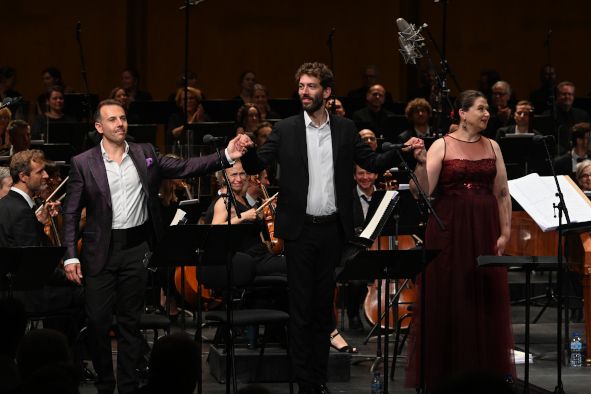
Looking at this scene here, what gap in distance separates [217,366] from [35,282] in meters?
1.35

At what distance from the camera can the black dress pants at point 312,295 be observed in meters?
5.77

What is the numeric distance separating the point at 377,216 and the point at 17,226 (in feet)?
6.56

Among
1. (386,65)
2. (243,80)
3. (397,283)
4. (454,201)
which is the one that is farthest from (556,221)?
(386,65)

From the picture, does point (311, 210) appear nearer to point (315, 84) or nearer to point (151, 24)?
point (315, 84)

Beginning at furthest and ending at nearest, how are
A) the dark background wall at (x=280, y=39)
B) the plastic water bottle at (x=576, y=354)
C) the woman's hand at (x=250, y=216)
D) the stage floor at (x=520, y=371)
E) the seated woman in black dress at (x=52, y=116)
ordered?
the dark background wall at (x=280, y=39) → the seated woman in black dress at (x=52, y=116) → the plastic water bottle at (x=576, y=354) → the woman's hand at (x=250, y=216) → the stage floor at (x=520, y=371)

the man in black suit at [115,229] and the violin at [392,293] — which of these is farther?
the violin at [392,293]

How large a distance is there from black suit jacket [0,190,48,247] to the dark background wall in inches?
337

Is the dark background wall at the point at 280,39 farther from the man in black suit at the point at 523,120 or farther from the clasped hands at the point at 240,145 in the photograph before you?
the clasped hands at the point at 240,145

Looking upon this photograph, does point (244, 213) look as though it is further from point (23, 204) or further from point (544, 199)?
point (544, 199)

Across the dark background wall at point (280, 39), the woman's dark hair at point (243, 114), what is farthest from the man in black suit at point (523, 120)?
the dark background wall at point (280, 39)

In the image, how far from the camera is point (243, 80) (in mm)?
12594

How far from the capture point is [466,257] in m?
6.21

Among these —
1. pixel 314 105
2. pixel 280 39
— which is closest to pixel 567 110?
pixel 280 39

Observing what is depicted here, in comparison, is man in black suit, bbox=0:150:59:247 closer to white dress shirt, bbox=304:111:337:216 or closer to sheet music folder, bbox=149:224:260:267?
sheet music folder, bbox=149:224:260:267
